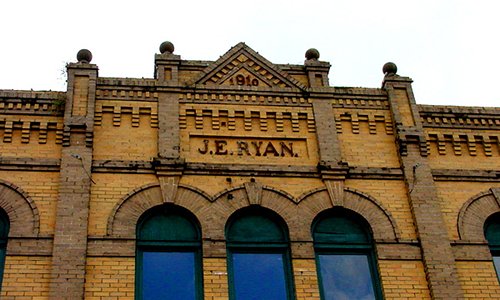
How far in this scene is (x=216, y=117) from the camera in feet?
55.5

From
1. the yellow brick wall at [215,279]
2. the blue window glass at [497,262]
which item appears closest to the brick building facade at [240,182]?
the yellow brick wall at [215,279]

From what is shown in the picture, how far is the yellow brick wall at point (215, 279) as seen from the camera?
14219 millimetres

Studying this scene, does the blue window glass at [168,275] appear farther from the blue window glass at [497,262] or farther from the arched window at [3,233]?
the blue window glass at [497,262]

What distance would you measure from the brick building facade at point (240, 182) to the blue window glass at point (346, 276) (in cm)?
6

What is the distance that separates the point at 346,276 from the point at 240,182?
283 centimetres

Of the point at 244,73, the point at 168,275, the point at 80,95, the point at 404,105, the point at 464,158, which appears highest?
the point at 244,73

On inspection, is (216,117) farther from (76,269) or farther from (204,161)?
(76,269)

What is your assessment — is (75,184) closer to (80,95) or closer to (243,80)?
(80,95)

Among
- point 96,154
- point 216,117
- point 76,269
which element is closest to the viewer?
point 76,269

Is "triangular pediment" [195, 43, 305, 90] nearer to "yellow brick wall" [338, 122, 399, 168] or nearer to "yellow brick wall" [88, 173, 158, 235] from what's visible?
"yellow brick wall" [338, 122, 399, 168]

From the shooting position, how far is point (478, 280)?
15.2 meters

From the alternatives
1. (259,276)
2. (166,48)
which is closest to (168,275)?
(259,276)

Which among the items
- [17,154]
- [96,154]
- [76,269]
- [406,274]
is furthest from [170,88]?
[406,274]

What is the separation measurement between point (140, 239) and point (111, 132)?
2638 millimetres
